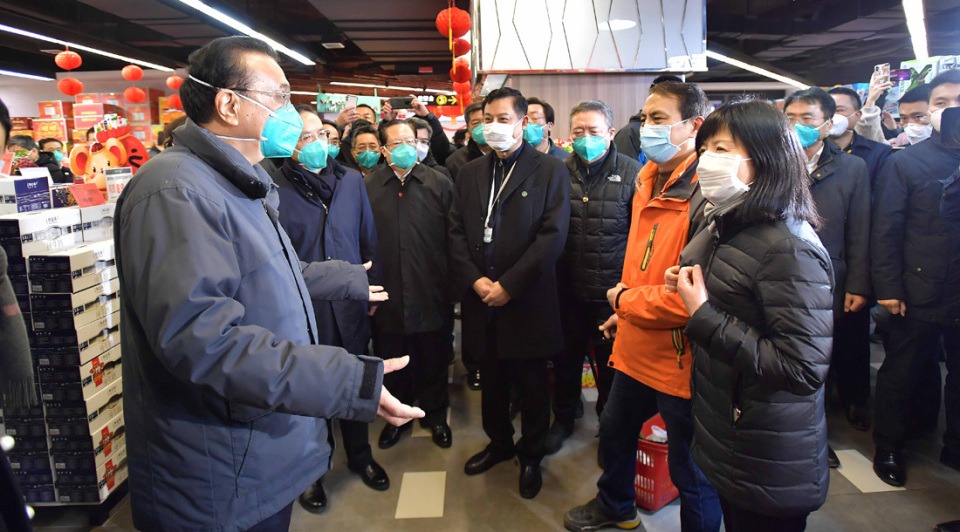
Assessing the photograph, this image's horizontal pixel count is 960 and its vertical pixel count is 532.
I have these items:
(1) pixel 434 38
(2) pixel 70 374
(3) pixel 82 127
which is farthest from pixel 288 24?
(2) pixel 70 374

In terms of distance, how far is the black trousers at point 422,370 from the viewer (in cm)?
314

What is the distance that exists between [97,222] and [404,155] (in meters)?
1.48

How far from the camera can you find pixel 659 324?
5.93 ft

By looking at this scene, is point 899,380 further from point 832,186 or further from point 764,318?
point 764,318

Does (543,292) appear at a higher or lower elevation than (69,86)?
lower

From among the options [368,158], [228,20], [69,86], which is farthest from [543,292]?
[69,86]

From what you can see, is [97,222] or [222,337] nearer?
[222,337]

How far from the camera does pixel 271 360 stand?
1075mm

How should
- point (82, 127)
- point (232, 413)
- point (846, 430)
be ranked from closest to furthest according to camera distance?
point (232, 413)
point (846, 430)
point (82, 127)

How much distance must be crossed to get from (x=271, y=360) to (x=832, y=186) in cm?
286

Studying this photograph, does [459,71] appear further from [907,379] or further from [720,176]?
[720,176]

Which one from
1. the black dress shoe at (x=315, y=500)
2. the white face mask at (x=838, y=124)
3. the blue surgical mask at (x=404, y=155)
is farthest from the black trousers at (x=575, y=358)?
the white face mask at (x=838, y=124)

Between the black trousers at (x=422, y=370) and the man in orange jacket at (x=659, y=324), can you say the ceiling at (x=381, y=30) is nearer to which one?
the man in orange jacket at (x=659, y=324)

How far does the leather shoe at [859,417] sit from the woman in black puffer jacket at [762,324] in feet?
7.03
